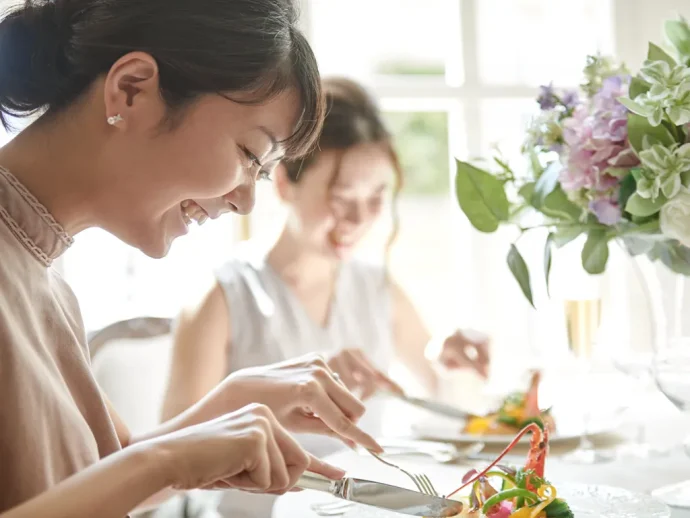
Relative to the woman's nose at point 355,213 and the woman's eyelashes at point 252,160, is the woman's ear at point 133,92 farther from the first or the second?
the woman's nose at point 355,213

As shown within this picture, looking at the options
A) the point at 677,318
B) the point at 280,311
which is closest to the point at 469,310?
the point at 280,311

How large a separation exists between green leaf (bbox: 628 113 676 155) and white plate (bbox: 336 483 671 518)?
42 cm

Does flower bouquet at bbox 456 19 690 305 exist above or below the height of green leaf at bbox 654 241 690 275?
above

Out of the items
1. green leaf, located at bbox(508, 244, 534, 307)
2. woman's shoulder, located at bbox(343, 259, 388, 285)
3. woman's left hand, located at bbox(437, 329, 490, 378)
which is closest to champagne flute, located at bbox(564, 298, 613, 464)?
green leaf, located at bbox(508, 244, 534, 307)

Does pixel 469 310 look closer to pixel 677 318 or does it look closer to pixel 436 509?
pixel 677 318

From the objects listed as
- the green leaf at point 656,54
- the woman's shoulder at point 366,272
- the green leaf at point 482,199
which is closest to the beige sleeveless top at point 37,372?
the green leaf at point 482,199

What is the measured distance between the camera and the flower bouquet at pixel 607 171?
1063mm

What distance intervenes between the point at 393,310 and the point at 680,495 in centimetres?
126

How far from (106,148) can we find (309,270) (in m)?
1.16

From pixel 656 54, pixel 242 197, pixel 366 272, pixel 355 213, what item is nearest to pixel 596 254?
pixel 656 54

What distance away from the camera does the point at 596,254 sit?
1.18 meters

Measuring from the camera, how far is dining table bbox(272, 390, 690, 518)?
109 centimetres

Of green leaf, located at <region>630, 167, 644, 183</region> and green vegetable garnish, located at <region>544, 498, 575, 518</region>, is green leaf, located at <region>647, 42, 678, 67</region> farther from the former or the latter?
green vegetable garnish, located at <region>544, 498, 575, 518</region>

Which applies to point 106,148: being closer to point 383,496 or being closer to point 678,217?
point 383,496
